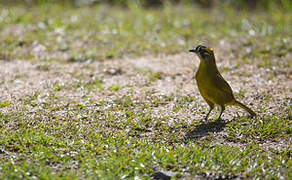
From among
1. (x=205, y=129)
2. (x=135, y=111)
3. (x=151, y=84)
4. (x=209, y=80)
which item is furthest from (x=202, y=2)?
(x=205, y=129)

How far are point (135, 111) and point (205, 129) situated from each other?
98 cm

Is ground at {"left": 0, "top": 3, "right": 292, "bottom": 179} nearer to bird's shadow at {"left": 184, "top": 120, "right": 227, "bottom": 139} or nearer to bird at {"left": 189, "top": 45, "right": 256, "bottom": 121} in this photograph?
bird's shadow at {"left": 184, "top": 120, "right": 227, "bottom": 139}

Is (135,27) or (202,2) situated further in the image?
(202,2)

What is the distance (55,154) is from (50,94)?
1.81 m

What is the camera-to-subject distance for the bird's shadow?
4.47 m

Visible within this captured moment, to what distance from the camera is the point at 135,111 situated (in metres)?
5.09

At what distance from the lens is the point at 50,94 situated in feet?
18.1

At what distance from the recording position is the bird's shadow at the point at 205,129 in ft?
14.7

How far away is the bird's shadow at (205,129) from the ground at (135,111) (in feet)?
0.04

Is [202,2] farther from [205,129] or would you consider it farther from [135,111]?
[205,129]

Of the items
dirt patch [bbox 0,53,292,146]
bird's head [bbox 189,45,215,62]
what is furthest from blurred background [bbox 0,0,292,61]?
bird's head [bbox 189,45,215,62]

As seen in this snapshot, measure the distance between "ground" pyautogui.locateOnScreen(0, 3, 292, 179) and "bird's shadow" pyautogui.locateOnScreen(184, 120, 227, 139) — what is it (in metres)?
0.01

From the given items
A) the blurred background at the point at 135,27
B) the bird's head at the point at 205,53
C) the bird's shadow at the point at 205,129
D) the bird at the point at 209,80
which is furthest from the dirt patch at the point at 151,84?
the bird's head at the point at 205,53

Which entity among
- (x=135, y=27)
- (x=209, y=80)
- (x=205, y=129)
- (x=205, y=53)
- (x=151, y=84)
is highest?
(x=135, y=27)
